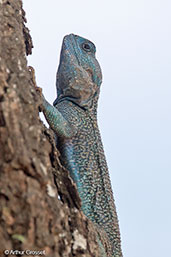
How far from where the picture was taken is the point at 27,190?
1.36 metres

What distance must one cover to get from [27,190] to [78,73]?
2.99 m

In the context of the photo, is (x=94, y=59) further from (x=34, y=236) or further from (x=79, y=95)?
(x=34, y=236)

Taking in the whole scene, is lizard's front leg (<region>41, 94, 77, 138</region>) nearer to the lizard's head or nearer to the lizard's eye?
the lizard's head

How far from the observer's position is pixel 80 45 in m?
4.64

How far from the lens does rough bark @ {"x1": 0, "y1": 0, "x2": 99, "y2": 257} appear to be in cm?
132

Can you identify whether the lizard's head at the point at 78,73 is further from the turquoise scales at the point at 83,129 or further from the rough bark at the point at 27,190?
the rough bark at the point at 27,190

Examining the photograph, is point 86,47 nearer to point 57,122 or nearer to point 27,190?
point 57,122

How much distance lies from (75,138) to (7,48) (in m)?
2.05

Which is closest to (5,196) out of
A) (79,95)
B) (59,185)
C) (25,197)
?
(25,197)

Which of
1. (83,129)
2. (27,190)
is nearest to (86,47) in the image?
(83,129)

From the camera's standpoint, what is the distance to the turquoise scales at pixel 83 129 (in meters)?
3.60

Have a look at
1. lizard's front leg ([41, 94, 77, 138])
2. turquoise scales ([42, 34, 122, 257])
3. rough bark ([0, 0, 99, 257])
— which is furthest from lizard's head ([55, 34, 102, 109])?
rough bark ([0, 0, 99, 257])
